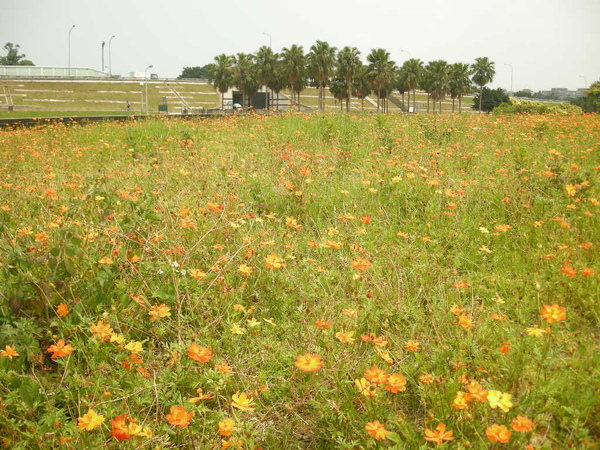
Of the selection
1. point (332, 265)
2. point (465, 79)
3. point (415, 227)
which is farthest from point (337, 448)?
point (465, 79)

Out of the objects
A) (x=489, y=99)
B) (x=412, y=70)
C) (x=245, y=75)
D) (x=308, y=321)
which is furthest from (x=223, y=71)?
(x=308, y=321)

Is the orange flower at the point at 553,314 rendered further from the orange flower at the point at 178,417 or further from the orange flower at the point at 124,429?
the orange flower at the point at 124,429

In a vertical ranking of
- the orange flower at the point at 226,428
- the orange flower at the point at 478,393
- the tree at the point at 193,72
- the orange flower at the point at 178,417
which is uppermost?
the tree at the point at 193,72

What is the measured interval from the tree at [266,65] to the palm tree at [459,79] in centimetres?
2542

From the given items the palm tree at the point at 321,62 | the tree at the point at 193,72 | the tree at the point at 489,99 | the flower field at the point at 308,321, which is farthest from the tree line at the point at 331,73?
the tree at the point at 193,72

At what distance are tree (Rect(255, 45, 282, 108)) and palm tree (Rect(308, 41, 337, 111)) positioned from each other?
4.93 m

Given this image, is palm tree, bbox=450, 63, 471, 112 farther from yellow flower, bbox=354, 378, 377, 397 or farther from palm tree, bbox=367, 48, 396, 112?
yellow flower, bbox=354, 378, 377, 397

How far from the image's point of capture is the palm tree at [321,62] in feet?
167

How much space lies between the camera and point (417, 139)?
7965 millimetres

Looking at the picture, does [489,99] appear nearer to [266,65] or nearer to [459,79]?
[459,79]

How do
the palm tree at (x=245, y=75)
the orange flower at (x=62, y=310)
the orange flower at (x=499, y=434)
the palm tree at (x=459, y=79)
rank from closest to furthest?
1. the orange flower at (x=499, y=434)
2. the orange flower at (x=62, y=310)
3. the palm tree at (x=245, y=75)
4. the palm tree at (x=459, y=79)

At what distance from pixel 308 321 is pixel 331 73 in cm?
5288

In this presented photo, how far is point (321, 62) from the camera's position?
169ft

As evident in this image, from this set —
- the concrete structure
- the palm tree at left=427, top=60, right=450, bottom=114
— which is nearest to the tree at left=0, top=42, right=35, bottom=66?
the concrete structure
